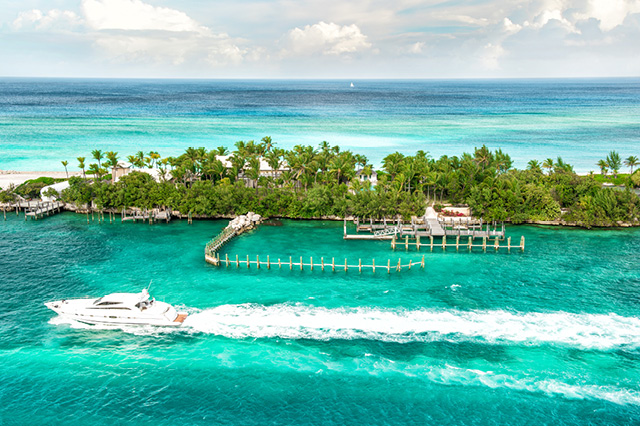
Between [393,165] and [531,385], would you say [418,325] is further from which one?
[393,165]

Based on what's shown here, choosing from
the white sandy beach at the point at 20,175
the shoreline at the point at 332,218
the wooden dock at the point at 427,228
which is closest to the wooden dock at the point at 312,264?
the wooden dock at the point at 427,228

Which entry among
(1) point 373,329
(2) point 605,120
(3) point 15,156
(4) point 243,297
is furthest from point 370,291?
(2) point 605,120

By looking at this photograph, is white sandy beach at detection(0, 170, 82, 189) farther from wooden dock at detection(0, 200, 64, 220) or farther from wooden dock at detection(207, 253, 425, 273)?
wooden dock at detection(207, 253, 425, 273)

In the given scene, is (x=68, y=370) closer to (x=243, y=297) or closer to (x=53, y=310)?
(x=53, y=310)

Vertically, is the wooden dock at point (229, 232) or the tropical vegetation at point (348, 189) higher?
the tropical vegetation at point (348, 189)

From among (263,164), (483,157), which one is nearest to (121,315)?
(263,164)

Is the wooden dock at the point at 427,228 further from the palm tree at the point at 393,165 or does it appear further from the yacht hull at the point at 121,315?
the yacht hull at the point at 121,315
